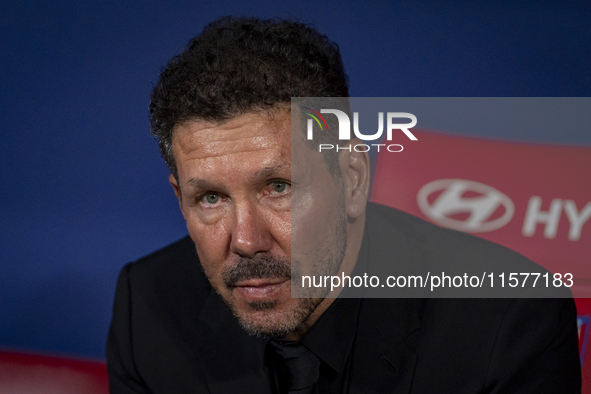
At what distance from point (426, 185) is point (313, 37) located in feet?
3.02

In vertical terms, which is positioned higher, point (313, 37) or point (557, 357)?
point (313, 37)

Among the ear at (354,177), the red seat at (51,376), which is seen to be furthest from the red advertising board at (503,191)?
the red seat at (51,376)

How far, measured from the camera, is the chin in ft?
4.04

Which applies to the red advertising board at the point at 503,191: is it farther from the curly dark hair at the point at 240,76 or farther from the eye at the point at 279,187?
the eye at the point at 279,187

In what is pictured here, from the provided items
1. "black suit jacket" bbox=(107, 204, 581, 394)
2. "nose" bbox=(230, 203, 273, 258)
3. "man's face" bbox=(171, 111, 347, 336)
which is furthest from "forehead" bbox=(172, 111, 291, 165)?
"black suit jacket" bbox=(107, 204, 581, 394)

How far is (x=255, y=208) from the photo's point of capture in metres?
1.17

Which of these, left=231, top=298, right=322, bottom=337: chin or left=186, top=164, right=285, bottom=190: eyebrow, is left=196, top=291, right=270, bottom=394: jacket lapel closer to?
left=231, top=298, right=322, bottom=337: chin

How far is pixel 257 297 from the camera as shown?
47.9 inches

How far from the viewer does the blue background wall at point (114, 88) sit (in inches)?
85.4

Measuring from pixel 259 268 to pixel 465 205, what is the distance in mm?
1191

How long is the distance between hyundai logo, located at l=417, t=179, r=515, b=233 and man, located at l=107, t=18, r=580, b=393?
49cm

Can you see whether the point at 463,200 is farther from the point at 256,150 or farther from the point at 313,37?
the point at 256,150

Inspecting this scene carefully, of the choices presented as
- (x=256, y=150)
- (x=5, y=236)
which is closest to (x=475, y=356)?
(x=256, y=150)

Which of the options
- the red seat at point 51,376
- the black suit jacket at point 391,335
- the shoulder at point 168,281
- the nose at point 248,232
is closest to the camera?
the nose at point 248,232
